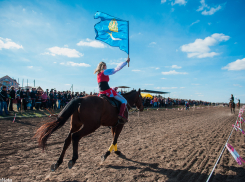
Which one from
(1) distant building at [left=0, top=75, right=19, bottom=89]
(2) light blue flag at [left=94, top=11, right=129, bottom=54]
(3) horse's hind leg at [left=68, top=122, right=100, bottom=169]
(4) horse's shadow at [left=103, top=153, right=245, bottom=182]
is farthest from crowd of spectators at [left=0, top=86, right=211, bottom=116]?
(1) distant building at [left=0, top=75, right=19, bottom=89]

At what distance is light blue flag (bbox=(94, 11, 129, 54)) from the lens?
594 cm

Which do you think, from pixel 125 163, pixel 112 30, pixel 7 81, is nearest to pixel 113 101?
pixel 125 163

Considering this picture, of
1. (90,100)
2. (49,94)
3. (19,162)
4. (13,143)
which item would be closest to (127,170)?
(90,100)

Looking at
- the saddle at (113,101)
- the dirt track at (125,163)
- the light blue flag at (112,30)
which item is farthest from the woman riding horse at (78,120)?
→ the light blue flag at (112,30)

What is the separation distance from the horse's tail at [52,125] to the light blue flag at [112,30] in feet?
11.0

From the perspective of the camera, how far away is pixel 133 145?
5.93 meters

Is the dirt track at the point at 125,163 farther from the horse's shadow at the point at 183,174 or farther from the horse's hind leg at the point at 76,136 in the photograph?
the horse's hind leg at the point at 76,136

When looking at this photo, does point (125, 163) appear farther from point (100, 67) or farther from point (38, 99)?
point (38, 99)

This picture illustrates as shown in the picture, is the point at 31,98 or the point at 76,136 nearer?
the point at 76,136

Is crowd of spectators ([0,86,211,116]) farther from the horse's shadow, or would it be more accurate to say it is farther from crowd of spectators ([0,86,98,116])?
the horse's shadow

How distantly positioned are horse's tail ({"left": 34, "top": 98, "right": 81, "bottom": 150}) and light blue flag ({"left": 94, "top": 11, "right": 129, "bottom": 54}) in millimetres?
3362

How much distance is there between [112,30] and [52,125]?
175 inches

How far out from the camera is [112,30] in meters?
5.99

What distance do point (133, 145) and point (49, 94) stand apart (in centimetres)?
1552
